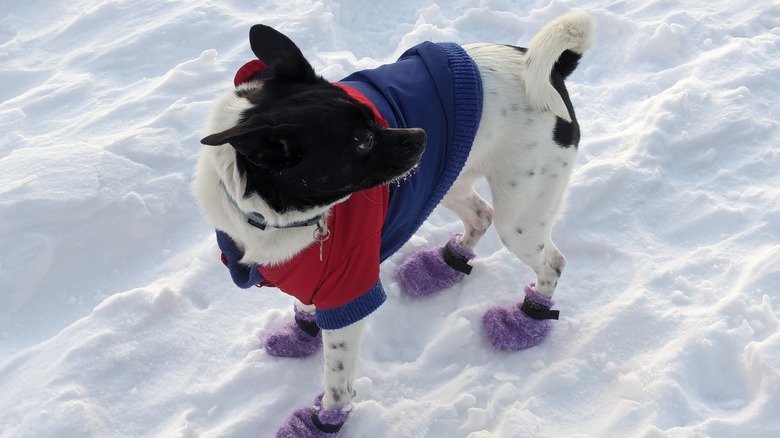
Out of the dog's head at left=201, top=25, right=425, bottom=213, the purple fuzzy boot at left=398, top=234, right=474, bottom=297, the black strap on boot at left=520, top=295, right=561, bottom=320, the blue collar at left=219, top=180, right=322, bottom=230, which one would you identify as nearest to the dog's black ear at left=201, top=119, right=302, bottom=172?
the dog's head at left=201, top=25, right=425, bottom=213

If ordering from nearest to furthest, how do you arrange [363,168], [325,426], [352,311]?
[363,168], [352,311], [325,426]

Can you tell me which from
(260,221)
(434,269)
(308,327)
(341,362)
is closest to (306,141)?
(260,221)

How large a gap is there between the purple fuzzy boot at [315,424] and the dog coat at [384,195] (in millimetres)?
506

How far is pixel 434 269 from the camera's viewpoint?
3.36 m

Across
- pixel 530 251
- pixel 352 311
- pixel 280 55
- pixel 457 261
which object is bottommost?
pixel 457 261

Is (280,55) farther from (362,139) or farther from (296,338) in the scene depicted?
(296,338)

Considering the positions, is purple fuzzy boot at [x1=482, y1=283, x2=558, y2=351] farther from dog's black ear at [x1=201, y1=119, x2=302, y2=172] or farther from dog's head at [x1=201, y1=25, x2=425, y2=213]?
dog's black ear at [x1=201, y1=119, x2=302, y2=172]

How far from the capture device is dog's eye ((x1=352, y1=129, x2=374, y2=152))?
6.67 ft

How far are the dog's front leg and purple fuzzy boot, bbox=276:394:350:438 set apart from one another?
0.04 m

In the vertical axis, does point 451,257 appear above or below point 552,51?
below

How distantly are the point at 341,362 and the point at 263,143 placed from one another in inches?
41.9

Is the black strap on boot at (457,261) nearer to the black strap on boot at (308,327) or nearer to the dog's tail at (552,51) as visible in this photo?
the black strap on boot at (308,327)

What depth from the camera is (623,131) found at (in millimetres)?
4031

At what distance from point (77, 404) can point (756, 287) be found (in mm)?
3208
